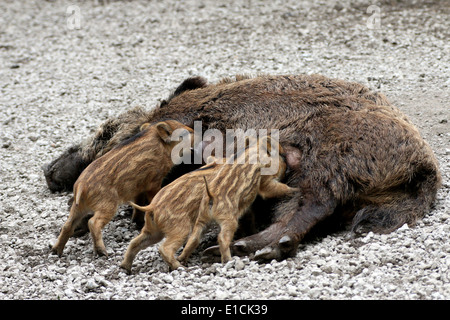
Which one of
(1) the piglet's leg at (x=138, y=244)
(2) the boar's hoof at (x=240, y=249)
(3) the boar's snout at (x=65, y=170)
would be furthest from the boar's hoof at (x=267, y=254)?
(3) the boar's snout at (x=65, y=170)

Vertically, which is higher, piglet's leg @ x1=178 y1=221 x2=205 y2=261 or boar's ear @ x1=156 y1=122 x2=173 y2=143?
boar's ear @ x1=156 y1=122 x2=173 y2=143

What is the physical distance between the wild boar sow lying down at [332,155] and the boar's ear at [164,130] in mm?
554

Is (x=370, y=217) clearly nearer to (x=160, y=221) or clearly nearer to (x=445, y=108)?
(x=160, y=221)

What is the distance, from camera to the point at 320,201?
14.9ft

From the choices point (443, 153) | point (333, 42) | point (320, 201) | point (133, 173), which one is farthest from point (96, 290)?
point (333, 42)

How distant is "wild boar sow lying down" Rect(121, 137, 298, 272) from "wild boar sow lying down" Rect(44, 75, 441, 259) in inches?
11.1

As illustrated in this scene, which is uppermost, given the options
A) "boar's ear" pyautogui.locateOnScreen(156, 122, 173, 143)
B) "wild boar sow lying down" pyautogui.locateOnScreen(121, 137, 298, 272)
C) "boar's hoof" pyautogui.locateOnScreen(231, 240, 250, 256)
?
"boar's ear" pyautogui.locateOnScreen(156, 122, 173, 143)

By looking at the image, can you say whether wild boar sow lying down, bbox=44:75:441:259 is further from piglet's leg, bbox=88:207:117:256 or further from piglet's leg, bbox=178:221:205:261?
piglet's leg, bbox=88:207:117:256

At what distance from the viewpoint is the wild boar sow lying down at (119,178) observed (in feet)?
14.8

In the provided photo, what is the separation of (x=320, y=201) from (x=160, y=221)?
1151 millimetres

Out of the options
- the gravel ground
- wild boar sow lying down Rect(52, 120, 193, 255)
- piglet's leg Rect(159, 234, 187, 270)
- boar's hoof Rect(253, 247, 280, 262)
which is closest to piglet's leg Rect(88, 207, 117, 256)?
wild boar sow lying down Rect(52, 120, 193, 255)

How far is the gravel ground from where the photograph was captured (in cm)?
392

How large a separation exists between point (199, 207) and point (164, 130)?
853mm

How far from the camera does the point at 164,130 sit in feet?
16.0
